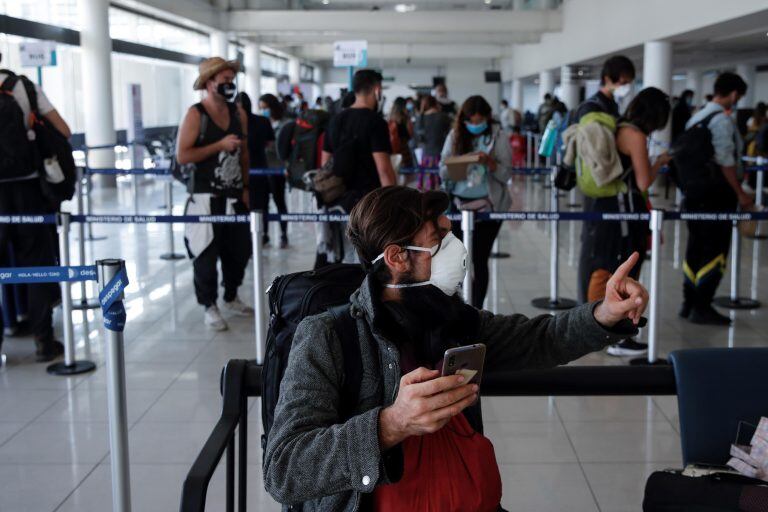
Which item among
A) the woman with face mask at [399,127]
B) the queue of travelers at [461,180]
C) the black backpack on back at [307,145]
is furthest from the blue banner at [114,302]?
the woman with face mask at [399,127]

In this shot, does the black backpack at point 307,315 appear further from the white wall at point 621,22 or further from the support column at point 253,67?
the support column at point 253,67

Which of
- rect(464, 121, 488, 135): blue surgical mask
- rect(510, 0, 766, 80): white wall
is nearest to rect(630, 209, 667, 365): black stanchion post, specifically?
rect(464, 121, 488, 135): blue surgical mask

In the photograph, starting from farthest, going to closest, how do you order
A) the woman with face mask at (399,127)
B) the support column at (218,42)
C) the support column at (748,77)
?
1. the support column at (748,77)
2. the support column at (218,42)
3. the woman with face mask at (399,127)

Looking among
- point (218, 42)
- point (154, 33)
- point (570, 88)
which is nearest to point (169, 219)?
point (154, 33)

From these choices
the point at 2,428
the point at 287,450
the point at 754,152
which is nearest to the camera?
the point at 287,450

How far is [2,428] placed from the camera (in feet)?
13.7

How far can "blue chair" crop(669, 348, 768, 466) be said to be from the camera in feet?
7.04

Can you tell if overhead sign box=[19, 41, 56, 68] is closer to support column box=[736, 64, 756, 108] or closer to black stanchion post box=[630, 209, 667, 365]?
black stanchion post box=[630, 209, 667, 365]

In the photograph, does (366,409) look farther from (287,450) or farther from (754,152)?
(754,152)

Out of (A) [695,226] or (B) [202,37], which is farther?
(B) [202,37]

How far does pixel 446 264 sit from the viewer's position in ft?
5.92

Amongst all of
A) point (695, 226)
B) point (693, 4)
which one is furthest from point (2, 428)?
point (693, 4)

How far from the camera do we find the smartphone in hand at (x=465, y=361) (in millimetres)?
1489

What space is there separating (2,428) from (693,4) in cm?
1138
